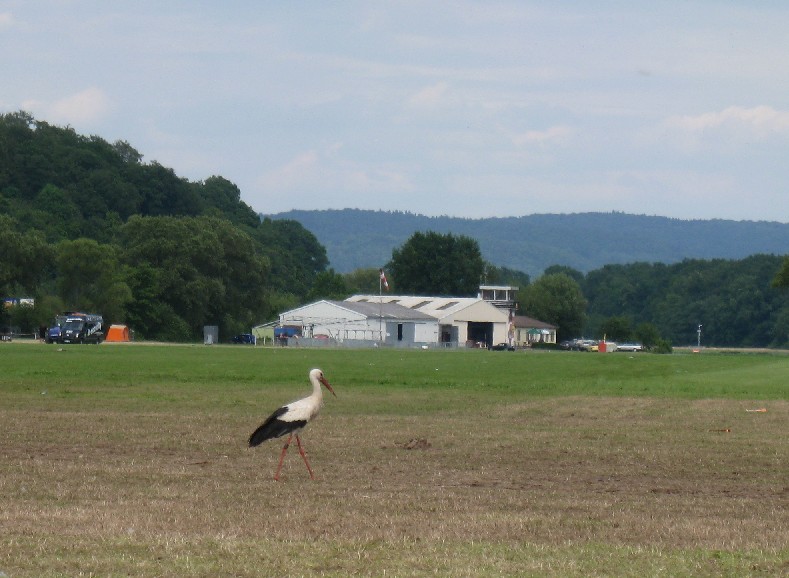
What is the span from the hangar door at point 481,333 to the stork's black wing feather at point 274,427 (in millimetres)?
125327

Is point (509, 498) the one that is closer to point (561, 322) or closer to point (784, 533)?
point (784, 533)

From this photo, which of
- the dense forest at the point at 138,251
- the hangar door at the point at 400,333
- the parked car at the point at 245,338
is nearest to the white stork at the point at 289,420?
the dense forest at the point at 138,251

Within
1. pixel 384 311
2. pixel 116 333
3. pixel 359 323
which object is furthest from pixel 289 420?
pixel 384 311

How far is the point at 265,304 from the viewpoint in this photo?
450ft

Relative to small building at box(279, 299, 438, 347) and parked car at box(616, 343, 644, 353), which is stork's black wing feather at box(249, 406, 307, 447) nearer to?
→ small building at box(279, 299, 438, 347)

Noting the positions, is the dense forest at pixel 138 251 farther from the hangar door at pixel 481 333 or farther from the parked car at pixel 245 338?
the hangar door at pixel 481 333

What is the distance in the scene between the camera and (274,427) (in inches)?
650

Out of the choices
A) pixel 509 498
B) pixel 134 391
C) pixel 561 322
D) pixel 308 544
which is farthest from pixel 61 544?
pixel 561 322

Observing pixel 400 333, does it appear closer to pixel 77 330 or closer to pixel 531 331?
pixel 531 331

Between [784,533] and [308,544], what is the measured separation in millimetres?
4647

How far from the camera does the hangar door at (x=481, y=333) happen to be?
466 ft

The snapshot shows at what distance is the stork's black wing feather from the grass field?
566 millimetres

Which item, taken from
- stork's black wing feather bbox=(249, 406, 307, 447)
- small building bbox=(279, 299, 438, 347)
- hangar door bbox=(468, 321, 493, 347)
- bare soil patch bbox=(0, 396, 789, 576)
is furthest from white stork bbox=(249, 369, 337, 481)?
hangar door bbox=(468, 321, 493, 347)

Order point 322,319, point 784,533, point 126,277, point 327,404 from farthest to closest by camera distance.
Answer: point 322,319 → point 126,277 → point 327,404 → point 784,533
